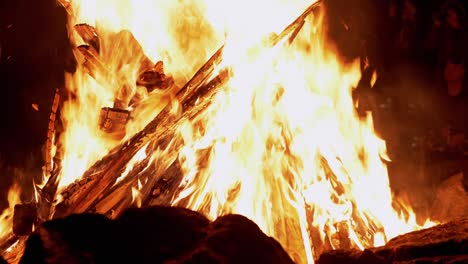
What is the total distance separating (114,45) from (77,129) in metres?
1.02

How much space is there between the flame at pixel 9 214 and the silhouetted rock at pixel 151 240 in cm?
258

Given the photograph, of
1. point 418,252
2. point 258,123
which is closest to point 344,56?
point 258,123

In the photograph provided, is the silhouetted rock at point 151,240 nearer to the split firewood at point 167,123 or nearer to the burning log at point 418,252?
the burning log at point 418,252

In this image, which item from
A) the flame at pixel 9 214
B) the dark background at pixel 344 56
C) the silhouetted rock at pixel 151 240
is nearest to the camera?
the silhouetted rock at pixel 151 240

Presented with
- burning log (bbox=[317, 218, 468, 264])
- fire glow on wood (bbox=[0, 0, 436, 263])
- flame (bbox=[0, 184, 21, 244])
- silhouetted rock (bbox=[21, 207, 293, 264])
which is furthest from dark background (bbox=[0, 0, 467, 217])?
silhouetted rock (bbox=[21, 207, 293, 264])

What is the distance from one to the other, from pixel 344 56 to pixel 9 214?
4156mm

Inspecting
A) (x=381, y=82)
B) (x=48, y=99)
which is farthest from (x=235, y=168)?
(x=48, y=99)

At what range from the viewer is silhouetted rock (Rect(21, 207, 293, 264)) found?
6.23ft

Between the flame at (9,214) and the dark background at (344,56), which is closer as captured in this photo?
the flame at (9,214)

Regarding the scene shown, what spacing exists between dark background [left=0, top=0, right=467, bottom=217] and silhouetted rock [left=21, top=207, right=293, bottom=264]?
372 cm

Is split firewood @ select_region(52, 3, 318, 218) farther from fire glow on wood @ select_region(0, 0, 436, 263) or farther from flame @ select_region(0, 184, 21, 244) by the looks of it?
flame @ select_region(0, 184, 21, 244)

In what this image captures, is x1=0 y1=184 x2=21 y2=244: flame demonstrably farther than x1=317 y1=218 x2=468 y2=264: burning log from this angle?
Yes

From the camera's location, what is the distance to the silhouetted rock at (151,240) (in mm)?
1900

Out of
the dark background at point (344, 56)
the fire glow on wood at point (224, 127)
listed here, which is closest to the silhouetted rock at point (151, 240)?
the fire glow on wood at point (224, 127)
